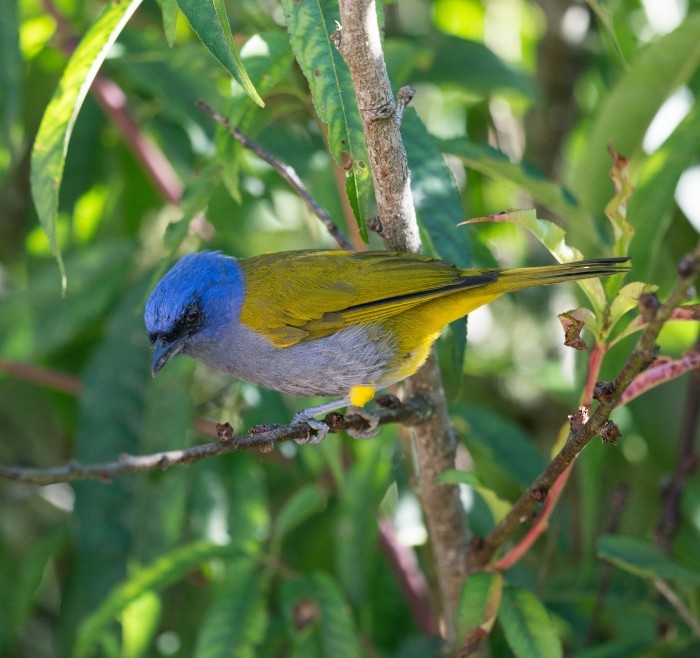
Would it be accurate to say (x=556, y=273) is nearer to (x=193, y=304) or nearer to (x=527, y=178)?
(x=527, y=178)

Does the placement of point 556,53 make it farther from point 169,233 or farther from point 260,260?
point 169,233

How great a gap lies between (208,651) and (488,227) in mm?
2600

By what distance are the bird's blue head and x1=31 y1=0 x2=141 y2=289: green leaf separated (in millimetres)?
726

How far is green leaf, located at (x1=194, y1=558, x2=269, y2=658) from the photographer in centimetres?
290

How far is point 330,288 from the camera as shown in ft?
10.5

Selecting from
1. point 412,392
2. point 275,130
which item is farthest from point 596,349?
point 275,130

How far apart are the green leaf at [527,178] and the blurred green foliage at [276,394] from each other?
0.5 inches

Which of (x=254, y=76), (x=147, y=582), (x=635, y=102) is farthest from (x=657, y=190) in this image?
(x=147, y=582)

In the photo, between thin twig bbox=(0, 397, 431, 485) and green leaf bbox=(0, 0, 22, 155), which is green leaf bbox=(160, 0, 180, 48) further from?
green leaf bbox=(0, 0, 22, 155)

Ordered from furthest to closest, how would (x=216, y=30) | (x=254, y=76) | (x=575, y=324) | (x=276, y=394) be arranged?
(x=276, y=394)
(x=254, y=76)
(x=575, y=324)
(x=216, y=30)

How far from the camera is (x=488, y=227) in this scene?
4.77 metres

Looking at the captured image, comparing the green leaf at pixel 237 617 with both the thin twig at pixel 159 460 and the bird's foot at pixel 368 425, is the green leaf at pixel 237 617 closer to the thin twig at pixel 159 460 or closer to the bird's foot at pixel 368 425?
the bird's foot at pixel 368 425

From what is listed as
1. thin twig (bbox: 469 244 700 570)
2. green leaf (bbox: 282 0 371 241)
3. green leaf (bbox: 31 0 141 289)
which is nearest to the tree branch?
green leaf (bbox: 282 0 371 241)

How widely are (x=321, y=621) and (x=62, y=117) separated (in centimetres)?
162
